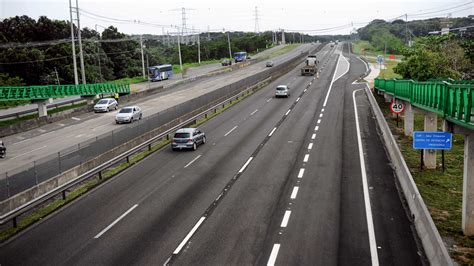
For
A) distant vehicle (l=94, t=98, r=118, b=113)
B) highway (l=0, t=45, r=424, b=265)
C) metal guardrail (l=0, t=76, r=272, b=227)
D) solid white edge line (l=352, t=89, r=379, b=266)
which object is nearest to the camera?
solid white edge line (l=352, t=89, r=379, b=266)

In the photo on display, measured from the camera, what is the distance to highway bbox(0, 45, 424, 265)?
44.9 ft

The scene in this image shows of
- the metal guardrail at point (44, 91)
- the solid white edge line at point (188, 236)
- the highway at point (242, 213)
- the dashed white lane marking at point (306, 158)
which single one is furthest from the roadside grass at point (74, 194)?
the metal guardrail at point (44, 91)

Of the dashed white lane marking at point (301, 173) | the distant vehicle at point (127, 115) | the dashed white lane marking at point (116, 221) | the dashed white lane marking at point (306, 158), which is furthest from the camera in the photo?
the distant vehicle at point (127, 115)

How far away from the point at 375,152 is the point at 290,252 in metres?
15.7

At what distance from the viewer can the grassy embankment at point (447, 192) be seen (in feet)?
46.4

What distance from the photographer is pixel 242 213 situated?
17.4 meters

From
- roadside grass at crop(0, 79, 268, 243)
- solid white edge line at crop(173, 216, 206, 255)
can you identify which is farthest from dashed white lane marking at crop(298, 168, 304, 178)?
roadside grass at crop(0, 79, 268, 243)

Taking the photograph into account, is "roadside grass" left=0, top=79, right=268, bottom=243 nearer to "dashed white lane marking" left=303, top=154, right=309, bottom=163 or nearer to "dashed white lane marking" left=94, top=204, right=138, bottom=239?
"dashed white lane marking" left=94, top=204, right=138, bottom=239

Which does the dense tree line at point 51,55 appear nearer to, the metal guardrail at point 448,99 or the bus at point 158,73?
the bus at point 158,73

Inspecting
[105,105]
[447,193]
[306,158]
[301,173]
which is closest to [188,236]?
[301,173]

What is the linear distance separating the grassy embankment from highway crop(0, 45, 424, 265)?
1319 mm

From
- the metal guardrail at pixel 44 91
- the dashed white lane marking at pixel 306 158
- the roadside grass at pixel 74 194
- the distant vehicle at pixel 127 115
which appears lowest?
the roadside grass at pixel 74 194

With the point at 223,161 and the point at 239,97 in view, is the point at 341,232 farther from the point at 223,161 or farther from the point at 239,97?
the point at 239,97

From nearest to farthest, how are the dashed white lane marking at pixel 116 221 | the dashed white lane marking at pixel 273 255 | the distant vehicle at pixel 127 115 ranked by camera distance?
1. the dashed white lane marking at pixel 273 255
2. the dashed white lane marking at pixel 116 221
3. the distant vehicle at pixel 127 115
